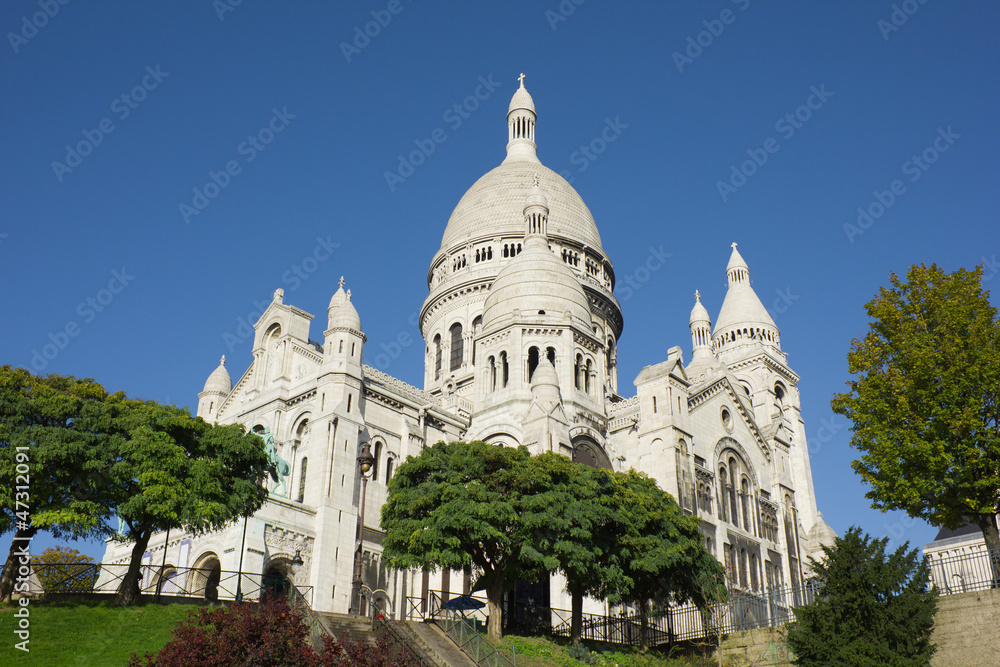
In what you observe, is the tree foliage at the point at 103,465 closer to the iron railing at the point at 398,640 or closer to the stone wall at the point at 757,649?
the iron railing at the point at 398,640

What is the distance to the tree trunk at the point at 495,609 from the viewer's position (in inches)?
1251

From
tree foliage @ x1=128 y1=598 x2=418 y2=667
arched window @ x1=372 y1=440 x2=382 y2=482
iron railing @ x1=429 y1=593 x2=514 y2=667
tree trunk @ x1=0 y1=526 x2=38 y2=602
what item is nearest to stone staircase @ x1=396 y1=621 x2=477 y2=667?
iron railing @ x1=429 y1=593 x2=514 y2=667

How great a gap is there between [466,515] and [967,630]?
51.1ft

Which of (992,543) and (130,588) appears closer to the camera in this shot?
(992,543)

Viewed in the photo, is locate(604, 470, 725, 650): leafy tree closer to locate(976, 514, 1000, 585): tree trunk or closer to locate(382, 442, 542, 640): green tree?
locate(382, 442, 542, 640): green tree

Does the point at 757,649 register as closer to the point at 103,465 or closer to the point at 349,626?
the point at 349,626

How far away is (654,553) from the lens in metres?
34.2

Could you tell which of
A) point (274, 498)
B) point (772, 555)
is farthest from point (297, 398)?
point (772, 555)

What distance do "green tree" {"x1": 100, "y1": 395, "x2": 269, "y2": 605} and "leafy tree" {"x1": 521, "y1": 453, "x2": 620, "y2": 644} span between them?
10196 millimetres

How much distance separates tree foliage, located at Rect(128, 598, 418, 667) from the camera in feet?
66.2

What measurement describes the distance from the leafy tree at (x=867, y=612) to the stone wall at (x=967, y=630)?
902 mm

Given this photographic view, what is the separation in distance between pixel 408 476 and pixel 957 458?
19.0 meters

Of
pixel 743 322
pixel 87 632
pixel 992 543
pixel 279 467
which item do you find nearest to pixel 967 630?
pixel 992 543

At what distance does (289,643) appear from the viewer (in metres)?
21.1
